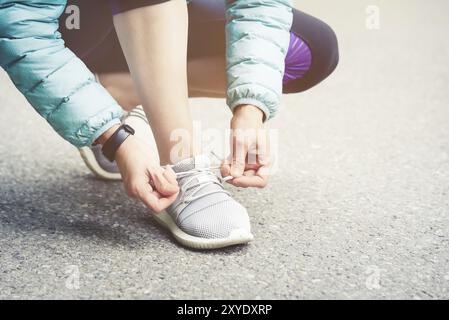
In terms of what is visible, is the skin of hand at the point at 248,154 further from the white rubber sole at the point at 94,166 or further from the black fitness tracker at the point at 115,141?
the white rubber sole at the point at 94,166

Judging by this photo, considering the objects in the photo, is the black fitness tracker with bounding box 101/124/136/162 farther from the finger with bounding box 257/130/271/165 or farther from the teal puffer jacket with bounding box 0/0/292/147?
the finger with bounding box 257/130/271/165

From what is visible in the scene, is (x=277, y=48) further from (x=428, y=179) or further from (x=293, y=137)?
(x=293, y=137)

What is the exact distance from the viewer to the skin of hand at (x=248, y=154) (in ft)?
2.81

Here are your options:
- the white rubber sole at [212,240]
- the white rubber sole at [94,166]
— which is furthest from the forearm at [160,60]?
the white rubber sole at [94,166]

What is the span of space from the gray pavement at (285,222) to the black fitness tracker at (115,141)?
15 centimetres

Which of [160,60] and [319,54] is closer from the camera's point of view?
[160,60]

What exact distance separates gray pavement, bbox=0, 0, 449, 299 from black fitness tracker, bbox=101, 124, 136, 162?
15cm

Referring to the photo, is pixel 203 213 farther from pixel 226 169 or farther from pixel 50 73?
pixel 50 73

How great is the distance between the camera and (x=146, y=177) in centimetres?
83

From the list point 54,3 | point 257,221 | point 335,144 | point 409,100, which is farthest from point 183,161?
point 409,100

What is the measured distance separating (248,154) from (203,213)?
4.3 inches

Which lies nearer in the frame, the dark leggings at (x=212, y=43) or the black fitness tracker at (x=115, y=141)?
the black fitness tracker at (x=115, y=141)

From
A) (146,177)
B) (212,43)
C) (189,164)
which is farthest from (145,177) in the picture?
(212,43)

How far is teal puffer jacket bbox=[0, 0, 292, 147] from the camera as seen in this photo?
81 cm
